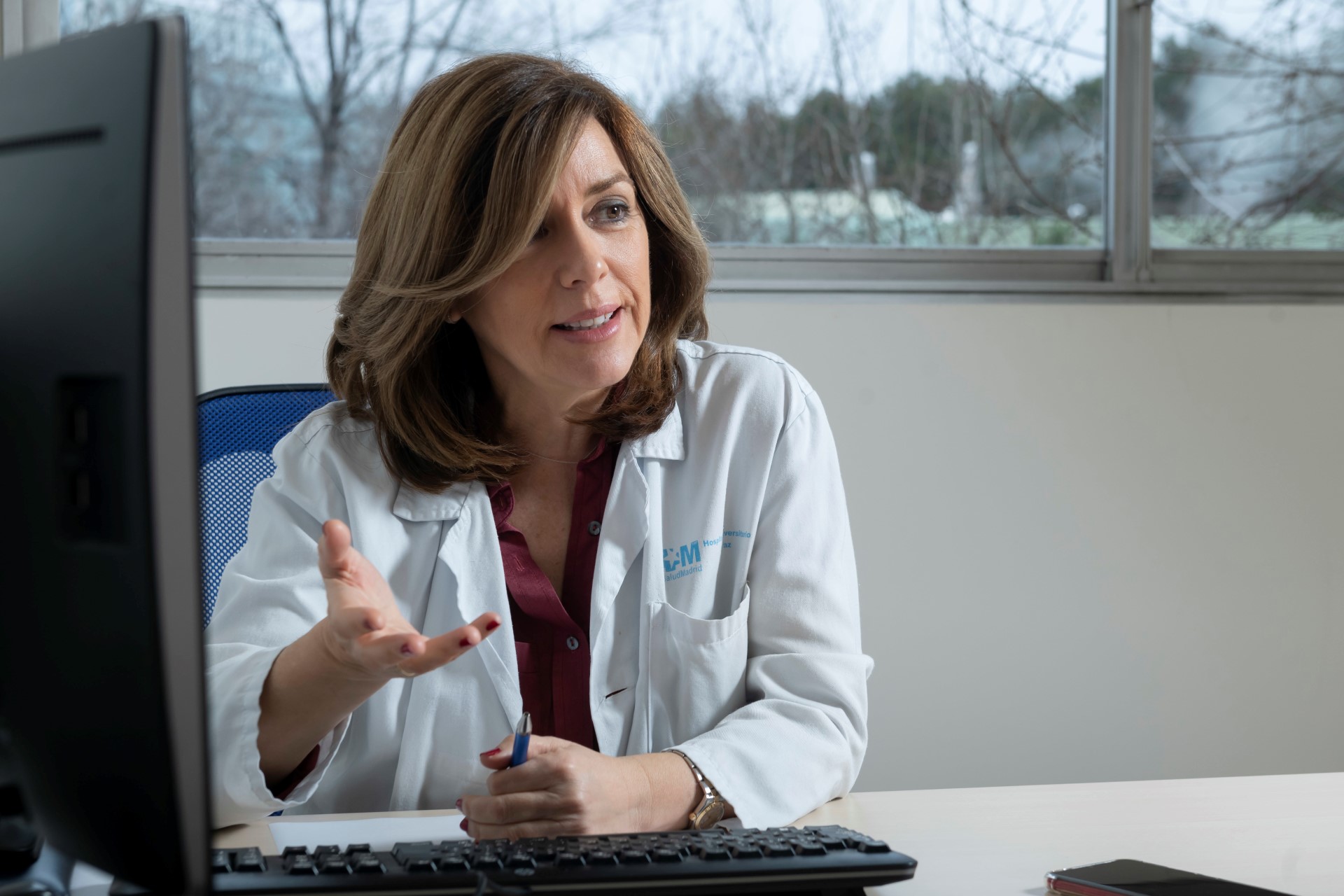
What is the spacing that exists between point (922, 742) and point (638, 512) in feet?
4.12

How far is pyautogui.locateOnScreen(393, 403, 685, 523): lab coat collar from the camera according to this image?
1.31 metres

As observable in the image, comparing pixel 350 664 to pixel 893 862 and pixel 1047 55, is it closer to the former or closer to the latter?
pixel 893 862

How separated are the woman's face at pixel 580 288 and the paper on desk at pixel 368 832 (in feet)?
1.79

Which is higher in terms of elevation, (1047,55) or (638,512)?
(1047,55)

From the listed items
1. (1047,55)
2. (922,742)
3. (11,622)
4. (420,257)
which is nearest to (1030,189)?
(1047,55)

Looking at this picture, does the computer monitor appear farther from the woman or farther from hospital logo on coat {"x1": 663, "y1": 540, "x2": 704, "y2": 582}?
hospital logo on coat {"x1": 663, "y1": 540, "x2": 704, "y2": 582}

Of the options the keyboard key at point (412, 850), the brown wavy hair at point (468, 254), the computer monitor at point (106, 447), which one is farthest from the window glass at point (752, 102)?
the computer monitor at point (106, 447)

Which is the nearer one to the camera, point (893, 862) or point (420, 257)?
point (893, 862)

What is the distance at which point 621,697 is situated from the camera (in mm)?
1274

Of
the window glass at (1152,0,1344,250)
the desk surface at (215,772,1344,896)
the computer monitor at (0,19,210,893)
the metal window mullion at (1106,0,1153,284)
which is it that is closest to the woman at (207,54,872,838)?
the desk surface at (215,772,1344,896)

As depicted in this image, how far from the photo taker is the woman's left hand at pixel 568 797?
91 cm

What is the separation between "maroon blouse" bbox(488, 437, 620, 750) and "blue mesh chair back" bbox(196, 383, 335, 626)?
0.27 m

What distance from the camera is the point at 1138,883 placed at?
72 centimetres

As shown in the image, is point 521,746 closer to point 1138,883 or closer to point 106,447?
point 1138,883
